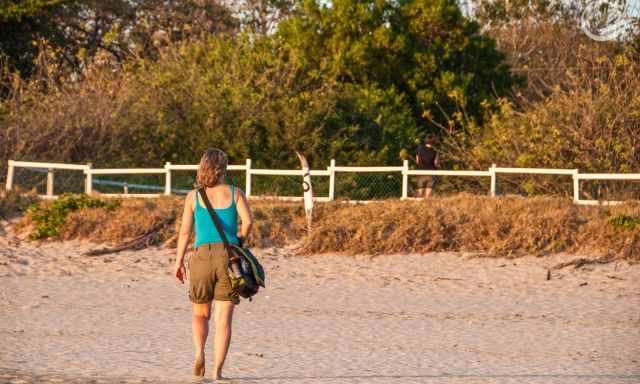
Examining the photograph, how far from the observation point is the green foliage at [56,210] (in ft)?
67.7

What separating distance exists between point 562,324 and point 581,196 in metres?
8.63

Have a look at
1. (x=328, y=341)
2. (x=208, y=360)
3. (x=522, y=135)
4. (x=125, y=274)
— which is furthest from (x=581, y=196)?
(x=208, y=360)

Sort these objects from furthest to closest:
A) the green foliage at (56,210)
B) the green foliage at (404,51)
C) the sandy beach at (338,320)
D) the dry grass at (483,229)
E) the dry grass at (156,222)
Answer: the green foliage at (404,51), the green foliage at (56,210), the dry grass at (156,222), the dry grass at (483,229), the sandy beach at (338,320)

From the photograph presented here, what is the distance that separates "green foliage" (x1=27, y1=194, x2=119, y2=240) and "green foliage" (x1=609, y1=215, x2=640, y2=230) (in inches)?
342

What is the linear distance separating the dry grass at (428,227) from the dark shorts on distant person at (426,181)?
1.41 meters

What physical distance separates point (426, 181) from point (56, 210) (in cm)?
676

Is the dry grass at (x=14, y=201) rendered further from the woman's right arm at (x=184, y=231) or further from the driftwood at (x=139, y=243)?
the woman's right arm at (x=184, y=231)

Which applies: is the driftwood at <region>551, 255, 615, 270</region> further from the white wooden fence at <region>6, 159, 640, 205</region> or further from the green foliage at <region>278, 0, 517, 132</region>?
the green foliage at <region>278, 0, 517, 132</region>

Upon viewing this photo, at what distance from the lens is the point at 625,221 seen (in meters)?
18.8

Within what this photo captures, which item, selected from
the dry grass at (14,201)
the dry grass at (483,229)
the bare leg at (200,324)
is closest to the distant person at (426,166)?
the dry grass at (483,229)

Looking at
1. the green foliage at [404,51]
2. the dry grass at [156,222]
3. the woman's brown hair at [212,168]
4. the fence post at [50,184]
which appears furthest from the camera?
the green foliage at [404,51]

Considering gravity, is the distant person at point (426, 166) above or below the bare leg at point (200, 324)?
above

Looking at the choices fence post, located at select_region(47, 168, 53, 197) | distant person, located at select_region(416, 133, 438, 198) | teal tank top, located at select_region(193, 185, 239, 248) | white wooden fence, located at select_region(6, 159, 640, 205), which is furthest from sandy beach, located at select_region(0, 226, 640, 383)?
distant person, located at select_region(416, 133, 438, 198)

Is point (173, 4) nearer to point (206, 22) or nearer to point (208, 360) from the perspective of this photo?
point (206, 22)
